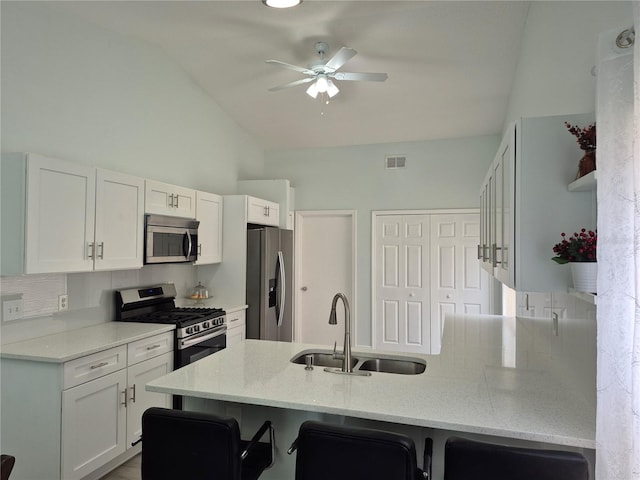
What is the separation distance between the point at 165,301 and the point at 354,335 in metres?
2.62

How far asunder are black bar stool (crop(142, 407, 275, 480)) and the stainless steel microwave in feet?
6.64

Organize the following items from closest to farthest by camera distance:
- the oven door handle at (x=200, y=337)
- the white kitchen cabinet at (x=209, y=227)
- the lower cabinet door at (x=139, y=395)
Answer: the lower cabinet door at (x=139, y=395)
the oven door handle at (x=200, y=337)
the white kitchen cabinet at (x=209, y=227)

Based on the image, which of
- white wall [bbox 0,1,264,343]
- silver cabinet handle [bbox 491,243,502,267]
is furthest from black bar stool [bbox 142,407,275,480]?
white wall [bbox 0,1,264,343]

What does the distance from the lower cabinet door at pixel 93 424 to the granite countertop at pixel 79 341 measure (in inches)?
8.1

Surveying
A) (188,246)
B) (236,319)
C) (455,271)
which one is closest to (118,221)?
(188,246)

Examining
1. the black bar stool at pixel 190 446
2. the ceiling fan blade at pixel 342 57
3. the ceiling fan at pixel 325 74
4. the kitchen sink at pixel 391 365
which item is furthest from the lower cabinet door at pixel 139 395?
the ceiling fan blade at pixel 342 57

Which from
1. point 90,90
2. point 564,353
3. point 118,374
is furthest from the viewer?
point 90,90

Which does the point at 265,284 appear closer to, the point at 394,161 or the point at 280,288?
the point at 280,288

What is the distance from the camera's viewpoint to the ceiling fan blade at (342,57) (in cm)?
291

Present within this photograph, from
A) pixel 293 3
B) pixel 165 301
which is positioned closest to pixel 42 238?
pixel 165 301

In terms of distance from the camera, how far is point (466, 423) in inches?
56.3

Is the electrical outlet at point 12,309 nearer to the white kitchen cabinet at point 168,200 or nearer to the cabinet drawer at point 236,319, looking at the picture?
the white kitchen cabinet at point 168,200

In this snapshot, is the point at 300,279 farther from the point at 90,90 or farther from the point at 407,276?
the point at 90,90

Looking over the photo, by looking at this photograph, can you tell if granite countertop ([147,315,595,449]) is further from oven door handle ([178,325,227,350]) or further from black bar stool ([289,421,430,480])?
oven door handle ([178,325,227,350])
